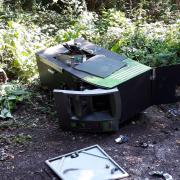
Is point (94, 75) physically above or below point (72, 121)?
above

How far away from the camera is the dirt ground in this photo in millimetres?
3260

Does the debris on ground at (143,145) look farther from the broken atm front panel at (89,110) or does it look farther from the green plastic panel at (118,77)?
the green plastic panel at (118,77)

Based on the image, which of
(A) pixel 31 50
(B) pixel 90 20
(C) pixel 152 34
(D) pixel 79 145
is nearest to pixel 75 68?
(D) pixel 79 145

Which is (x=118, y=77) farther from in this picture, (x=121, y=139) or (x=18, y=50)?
(x=18, y=50)

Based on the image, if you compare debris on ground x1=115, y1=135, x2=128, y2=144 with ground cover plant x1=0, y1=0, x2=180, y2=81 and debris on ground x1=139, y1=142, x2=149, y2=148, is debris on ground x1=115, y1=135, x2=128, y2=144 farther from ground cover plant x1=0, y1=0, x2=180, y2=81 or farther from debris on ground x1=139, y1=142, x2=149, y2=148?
ground cover plant x1=0, y1=0, x2=180, y2=81

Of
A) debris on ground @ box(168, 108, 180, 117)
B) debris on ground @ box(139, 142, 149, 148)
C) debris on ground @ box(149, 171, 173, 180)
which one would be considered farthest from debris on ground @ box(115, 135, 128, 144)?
debris on ground @ box(168, 108, 180, 117)

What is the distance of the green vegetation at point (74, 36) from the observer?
4938 mm

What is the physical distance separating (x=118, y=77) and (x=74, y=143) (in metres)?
0.79

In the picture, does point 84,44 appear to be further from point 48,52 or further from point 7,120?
point 7,120

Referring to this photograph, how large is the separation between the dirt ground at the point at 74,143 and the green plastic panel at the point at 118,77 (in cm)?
57

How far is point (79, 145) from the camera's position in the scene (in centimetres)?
363

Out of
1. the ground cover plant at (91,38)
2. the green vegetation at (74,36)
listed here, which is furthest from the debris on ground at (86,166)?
the ground cover plant at (91,38)

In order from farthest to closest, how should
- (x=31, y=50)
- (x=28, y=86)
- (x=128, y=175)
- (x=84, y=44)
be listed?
(x=31, y=50) < (x=28, y=86) < (x=84, y=44) < (x=128, y=175)

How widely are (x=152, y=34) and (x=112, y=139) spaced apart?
2514 mm
